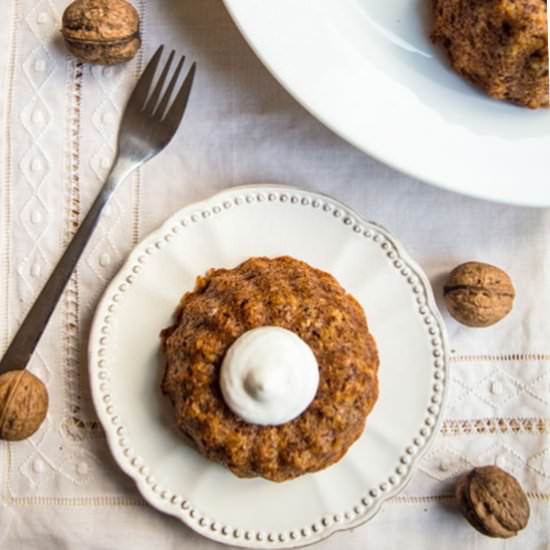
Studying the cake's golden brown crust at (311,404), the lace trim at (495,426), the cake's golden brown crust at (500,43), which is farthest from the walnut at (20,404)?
the cake's golden brown crust at (500,43)

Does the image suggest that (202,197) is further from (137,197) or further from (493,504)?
(493,504)

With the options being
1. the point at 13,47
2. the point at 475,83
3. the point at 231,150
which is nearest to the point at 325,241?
the point at 231,150

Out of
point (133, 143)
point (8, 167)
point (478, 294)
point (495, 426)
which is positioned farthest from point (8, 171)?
point (495, 426)

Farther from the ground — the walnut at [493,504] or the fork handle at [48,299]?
the fork handle at [48,299]

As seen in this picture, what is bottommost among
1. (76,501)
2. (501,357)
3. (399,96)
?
(76,501)

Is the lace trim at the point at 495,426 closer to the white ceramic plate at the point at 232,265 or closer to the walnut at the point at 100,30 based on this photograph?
the white ceramic plate at the point at 232,265

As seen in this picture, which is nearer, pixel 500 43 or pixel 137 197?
pixel 500 43
